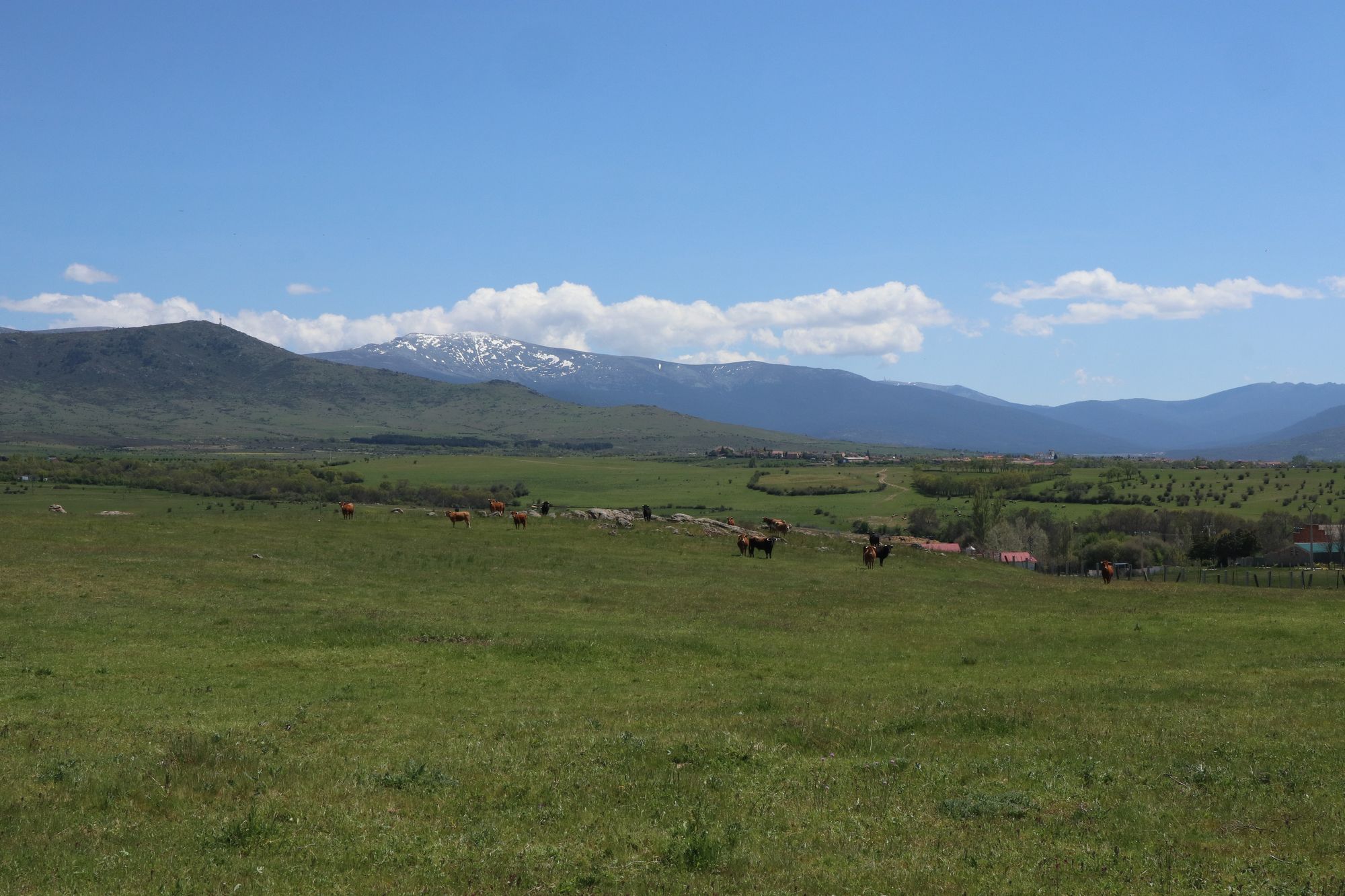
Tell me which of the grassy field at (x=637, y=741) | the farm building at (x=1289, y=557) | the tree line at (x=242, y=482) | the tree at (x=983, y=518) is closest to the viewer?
the grassy field at (x=637, y=741)

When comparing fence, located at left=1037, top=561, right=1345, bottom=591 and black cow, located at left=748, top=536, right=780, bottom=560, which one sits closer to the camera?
fence, located at left=1037, top=561, right=1345, bottom=591

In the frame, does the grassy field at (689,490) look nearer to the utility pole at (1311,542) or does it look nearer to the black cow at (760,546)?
the utility pole at (1311,542)

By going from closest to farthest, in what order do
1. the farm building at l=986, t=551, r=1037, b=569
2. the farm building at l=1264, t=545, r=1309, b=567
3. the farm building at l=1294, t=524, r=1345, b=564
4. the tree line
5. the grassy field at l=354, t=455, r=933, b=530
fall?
1. the farm building at l=986, t=551, r=1037, b=569
2. the farm building at l=1264, t=545, r=1309, b=567
3. the farm building at l=1294, t=524, r=1345, b=564
4. the tree line
5. the grassy field at l=354, t=455, r=933, b=530

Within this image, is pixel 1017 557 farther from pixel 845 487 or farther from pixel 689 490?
pixel 689 490

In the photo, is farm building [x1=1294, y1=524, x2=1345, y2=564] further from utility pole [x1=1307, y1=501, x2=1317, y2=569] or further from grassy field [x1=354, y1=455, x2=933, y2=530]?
grassy field [x1=354, y1=455, x2=933, y2=530]

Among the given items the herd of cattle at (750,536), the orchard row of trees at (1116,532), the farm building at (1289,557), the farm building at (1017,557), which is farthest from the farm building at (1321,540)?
the herd of cattle at (750,536)

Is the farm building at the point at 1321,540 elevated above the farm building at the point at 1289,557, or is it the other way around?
the farm building at the point at 1321,540

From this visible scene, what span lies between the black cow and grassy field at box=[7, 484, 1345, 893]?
16.1 m

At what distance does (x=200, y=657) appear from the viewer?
21.7 meters

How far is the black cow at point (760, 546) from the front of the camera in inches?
2003

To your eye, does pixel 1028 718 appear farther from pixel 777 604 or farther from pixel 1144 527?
pixel 1144 527

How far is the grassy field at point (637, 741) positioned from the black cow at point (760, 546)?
16082 millimetres

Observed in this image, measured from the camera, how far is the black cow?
50875 mm

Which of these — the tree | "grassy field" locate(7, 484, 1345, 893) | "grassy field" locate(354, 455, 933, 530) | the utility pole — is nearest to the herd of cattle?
"grassy field" locate(7, 484, 1345, 893)
